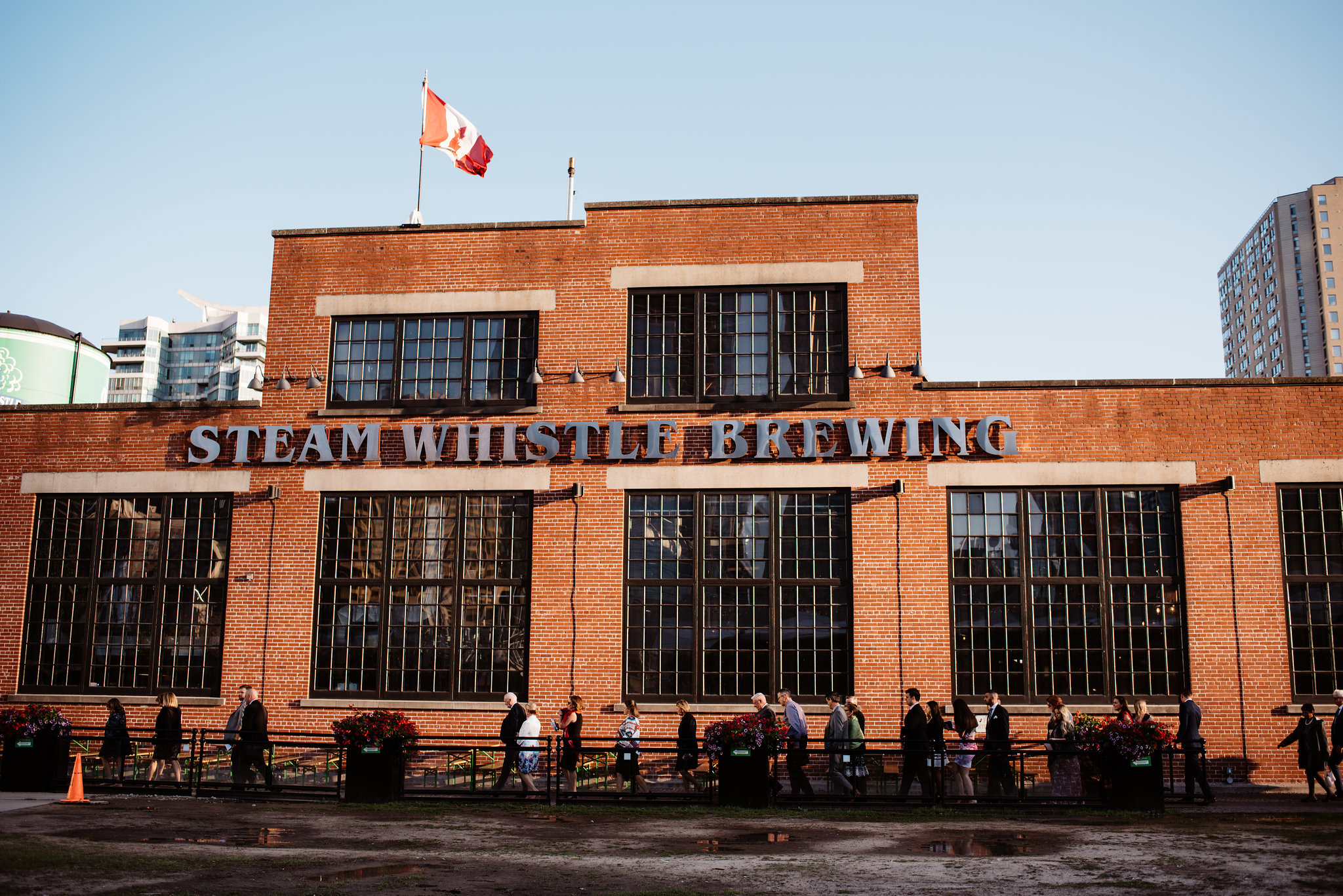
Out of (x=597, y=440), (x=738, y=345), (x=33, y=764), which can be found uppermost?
(x=738, y=345)

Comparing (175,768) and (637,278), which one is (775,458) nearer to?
(637,278)

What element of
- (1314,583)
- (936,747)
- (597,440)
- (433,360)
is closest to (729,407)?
(597,440)

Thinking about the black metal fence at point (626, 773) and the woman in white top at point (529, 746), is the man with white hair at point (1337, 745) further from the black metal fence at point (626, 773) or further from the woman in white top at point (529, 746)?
the woman in white top at point (529, 746)

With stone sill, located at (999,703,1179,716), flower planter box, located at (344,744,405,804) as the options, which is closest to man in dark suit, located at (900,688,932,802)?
stone sill, located at (999,703,1179,716)

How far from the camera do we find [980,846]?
1319 cm

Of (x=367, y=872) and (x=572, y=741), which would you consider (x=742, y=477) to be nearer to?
(x=572, y=741)

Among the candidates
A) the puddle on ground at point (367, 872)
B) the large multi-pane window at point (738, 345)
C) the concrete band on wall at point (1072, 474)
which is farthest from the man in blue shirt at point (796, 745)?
the puddle on ground at point (367, 872)

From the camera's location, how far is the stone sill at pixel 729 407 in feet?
70.4

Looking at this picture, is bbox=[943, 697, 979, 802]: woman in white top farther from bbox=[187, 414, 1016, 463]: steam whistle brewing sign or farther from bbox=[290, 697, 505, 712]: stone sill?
bbox=[290, 697, 505, 712]: stone sill

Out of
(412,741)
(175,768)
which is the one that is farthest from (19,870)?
(175,768)

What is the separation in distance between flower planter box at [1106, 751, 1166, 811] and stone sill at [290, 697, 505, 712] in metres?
10.6

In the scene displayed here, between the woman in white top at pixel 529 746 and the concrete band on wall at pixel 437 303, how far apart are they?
25.6ft

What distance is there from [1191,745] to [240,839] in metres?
13.6

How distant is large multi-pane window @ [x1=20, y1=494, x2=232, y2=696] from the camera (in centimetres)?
2230
